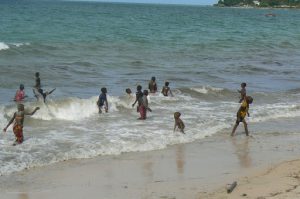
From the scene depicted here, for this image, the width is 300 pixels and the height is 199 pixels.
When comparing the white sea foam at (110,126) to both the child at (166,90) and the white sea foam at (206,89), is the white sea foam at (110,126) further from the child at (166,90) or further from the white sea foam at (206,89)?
the white sea foam at (206,89)

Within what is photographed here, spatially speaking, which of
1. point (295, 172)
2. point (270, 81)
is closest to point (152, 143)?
point (295, 172)

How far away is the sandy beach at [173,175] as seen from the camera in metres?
10.1

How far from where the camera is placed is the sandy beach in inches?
400

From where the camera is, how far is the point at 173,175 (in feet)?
38.0

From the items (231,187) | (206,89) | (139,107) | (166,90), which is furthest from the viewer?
(206,89)

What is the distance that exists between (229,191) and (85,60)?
2366 cm

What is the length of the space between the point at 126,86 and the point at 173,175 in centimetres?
1332

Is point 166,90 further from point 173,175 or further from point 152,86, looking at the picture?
point 173,175

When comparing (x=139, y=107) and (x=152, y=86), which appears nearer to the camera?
(x=139, y=107)

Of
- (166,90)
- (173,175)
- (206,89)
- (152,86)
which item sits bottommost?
(206,89)

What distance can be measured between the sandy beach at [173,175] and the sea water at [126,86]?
681 mm

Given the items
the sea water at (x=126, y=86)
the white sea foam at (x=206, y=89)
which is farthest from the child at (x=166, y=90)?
the white sea foam at (x=206, y=89)

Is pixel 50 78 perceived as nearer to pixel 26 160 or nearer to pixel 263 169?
pixel 26 160

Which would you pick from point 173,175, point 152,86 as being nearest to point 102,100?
point 152,86
